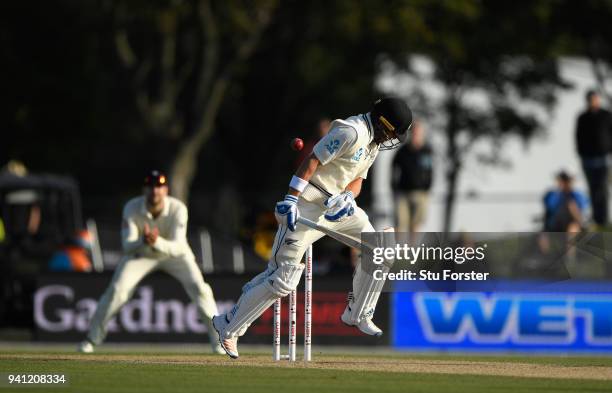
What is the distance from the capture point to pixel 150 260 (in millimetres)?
16328

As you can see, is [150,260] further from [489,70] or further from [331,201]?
[489,70]

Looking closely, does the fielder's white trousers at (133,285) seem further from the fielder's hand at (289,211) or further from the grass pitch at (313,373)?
the fielder's hand at (289,211)

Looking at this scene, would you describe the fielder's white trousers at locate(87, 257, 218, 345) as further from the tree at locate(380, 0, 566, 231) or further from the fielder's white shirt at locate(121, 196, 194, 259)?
the tree at locate(380, 0, 566, 231)

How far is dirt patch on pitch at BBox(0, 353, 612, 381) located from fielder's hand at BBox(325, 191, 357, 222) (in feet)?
4.44

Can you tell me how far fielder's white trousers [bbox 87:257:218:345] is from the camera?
1622 cm

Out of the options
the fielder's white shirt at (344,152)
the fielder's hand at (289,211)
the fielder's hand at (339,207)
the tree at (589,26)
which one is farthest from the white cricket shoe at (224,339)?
the tree at (589,26)

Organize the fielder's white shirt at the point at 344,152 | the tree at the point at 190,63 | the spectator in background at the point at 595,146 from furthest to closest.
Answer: the tree at the point at 190,63 → the spectator in background at the point at 595,146 → the fielder's white shirt at the point at 344,152

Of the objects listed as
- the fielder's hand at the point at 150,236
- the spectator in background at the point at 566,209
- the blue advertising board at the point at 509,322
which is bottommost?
the blue advertising board at the point at 509,322

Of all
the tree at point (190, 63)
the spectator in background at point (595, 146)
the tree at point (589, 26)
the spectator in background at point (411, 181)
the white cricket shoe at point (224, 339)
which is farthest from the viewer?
the tree at point (589, 26)

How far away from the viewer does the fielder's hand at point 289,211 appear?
41.9 ft

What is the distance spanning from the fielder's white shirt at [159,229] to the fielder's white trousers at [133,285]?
0.30ft

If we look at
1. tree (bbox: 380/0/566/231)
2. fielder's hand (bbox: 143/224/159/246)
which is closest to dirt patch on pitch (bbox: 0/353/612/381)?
fielder's hand (bbox: 143/224/159/246)

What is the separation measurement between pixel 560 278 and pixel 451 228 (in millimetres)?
10601

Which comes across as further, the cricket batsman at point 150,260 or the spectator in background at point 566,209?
the spectator in background at point 566,209
